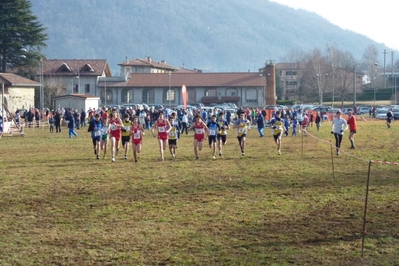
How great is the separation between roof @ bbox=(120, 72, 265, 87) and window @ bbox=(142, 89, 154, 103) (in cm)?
121

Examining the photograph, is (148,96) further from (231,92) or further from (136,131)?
(136,131)

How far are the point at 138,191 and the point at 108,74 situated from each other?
295 ft

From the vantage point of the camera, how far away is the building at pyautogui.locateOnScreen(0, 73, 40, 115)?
2680 inches

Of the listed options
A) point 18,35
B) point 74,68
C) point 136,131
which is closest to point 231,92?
point 74,68

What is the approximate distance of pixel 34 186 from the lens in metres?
16.1

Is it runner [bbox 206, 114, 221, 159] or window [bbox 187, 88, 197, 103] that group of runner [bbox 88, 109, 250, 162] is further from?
window [bbox 187, 88, 197, 103]

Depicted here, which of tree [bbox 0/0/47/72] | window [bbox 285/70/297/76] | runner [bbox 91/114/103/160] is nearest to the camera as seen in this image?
runner [bbox 91/114/103/160]

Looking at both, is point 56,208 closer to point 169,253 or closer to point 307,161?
point 169,253

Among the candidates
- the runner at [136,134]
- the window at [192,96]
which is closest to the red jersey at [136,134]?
the runner at [136,134]

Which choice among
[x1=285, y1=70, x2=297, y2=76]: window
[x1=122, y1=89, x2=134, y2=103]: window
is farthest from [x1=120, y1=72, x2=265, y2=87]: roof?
[x1=285, y1=70, x2=297, y2=76]: window

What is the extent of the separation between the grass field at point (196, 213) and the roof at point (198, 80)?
7504 cm

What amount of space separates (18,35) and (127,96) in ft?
81.1

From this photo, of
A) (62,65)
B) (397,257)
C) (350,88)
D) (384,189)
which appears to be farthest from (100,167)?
(350,88)

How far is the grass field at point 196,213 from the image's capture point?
9.24 m
